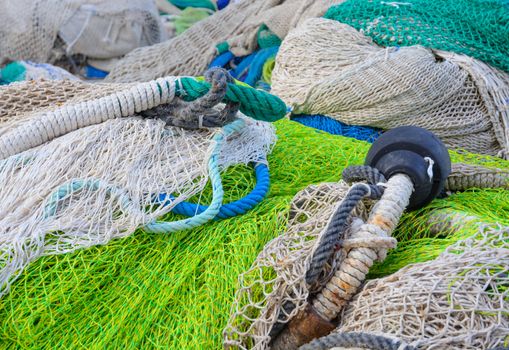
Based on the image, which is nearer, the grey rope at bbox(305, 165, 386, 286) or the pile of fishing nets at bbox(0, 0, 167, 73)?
the grey rope at bbox(305, 165, 386, 286)

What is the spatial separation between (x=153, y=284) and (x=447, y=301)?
1.61 ft

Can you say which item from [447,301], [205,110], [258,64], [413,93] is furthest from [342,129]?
[447,301]

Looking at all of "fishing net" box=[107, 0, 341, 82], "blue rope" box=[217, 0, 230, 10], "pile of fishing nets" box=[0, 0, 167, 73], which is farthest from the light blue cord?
"blue rope" box=[217, 0, 230, 10]

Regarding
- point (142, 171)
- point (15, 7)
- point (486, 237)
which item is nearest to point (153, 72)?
point (15, 7)

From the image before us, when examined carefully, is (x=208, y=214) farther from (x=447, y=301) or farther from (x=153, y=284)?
(x=447, y=301)

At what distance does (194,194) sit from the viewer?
1151 millimetres

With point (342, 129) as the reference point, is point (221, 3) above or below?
below

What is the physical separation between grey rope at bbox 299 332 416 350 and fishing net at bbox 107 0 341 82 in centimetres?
168

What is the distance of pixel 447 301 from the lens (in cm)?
85

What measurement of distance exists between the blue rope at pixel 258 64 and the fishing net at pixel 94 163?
1.02m

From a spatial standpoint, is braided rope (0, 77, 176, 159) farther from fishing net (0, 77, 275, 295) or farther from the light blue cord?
the light blue cord

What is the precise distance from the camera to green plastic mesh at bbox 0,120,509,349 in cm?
99

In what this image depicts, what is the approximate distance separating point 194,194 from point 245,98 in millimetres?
247

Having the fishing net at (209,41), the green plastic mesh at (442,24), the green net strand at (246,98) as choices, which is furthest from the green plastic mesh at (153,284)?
the fishing net at (209,41)
